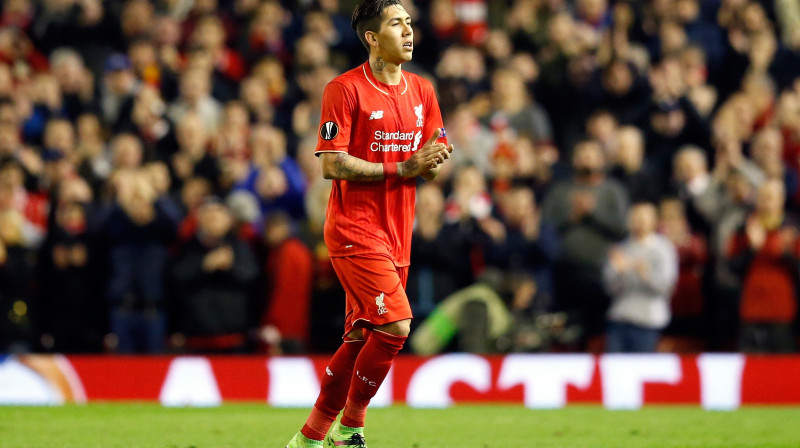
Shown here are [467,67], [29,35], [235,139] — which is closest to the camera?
[235,139]

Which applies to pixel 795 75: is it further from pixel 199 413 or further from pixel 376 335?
pixel 376 335

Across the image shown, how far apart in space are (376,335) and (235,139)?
705cm

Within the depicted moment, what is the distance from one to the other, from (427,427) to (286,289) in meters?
3.21

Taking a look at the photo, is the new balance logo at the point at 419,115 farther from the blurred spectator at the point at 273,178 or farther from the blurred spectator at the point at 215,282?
the blurred spectator at the point at 273,178

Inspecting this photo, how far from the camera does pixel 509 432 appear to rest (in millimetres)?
8977

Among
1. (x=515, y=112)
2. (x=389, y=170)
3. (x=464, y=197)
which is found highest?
(x=515, y=112)

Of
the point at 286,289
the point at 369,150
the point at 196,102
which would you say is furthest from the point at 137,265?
the point at 369,150

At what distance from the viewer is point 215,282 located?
12.1 meters

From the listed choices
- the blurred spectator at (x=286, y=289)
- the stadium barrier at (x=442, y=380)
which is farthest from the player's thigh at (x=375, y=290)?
the blurred spectator at (x=286, y=289)

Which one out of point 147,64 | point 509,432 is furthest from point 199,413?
point 147,64

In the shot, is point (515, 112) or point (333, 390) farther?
point (515, 112)

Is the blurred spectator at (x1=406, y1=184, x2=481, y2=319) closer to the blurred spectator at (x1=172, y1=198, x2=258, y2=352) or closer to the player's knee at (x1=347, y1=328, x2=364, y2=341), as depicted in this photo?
the blurred spectator at (x1=172, y1=198, x2=258, y2=352)

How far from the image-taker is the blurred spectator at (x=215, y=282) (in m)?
12.0

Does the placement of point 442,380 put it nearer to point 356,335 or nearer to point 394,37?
point 356,335
